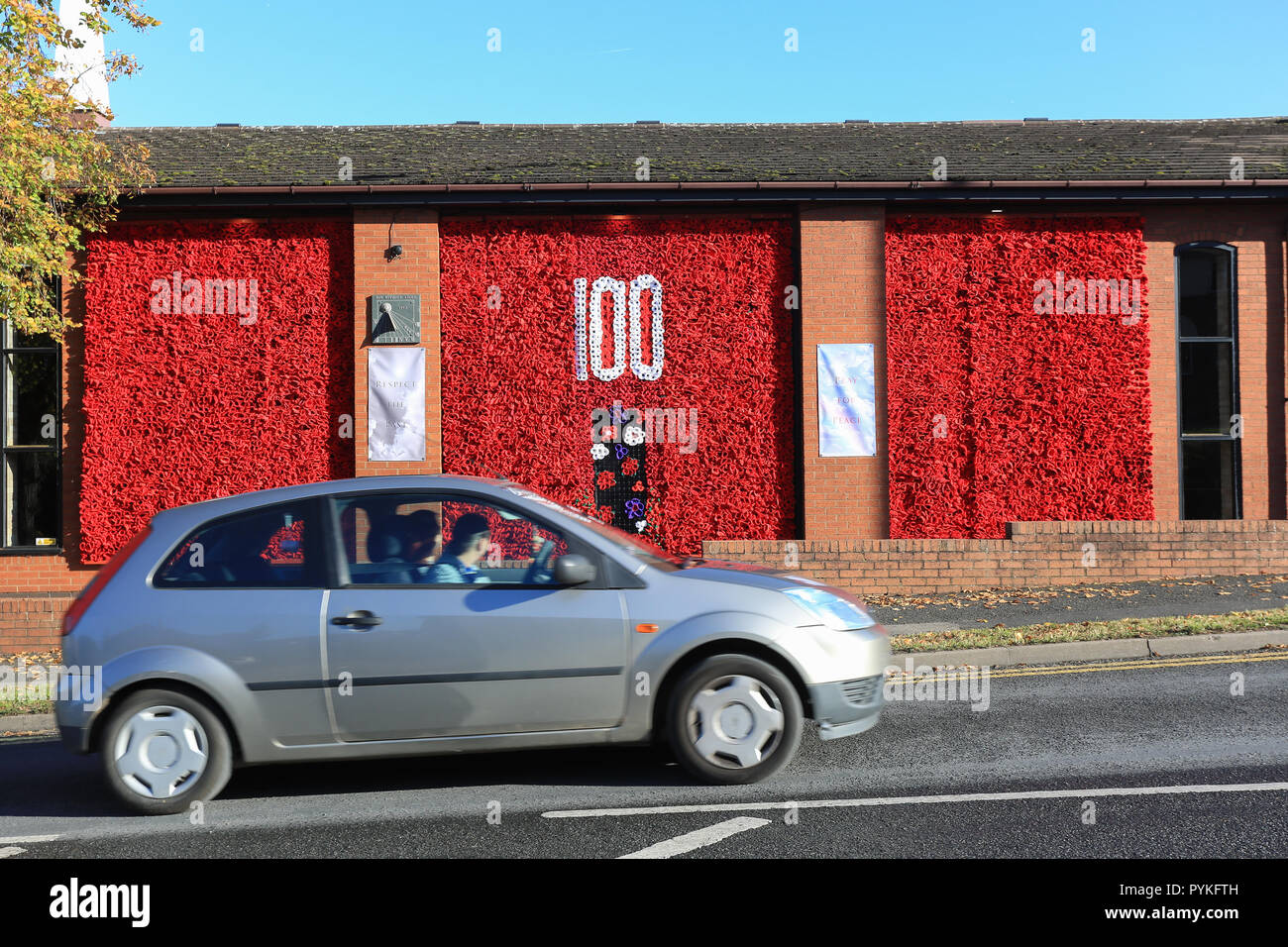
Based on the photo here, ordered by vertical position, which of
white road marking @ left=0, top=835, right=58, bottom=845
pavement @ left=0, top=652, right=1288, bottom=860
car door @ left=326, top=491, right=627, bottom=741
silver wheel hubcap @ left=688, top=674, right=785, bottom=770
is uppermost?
car door @ left=326, top=491, right=627, bottom=741

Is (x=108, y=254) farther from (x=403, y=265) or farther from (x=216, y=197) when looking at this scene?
(x=403, y=265)

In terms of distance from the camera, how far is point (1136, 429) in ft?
42.6

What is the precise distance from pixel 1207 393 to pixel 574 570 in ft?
37.9

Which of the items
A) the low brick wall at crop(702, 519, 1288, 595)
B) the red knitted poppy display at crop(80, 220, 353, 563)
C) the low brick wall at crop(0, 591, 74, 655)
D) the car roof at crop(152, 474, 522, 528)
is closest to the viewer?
the car roof at crop(152, 474, 522, 528)

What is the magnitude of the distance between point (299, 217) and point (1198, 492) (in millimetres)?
12428

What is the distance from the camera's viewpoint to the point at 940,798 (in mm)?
4684

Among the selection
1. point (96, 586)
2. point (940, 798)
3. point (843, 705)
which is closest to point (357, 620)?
point (96, 586)

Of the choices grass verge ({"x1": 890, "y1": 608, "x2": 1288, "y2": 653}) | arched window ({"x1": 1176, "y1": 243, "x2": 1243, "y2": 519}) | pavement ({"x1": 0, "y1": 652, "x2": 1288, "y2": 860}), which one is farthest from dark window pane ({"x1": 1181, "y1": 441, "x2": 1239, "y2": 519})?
pavement ({"x1": 0, "y1": 652, "x2": 1288, "y2": 860})

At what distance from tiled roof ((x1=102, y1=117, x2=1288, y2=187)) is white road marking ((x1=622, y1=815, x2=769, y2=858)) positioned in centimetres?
989

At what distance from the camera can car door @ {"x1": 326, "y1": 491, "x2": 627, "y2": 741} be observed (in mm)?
4828

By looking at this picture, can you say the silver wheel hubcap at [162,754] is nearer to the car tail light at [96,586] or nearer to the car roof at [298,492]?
the car tail light at [96,586]

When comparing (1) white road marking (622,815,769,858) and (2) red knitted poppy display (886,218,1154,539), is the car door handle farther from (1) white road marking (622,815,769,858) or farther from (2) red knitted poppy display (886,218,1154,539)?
(2) red knitted poppy display (886,218,1154,539)
